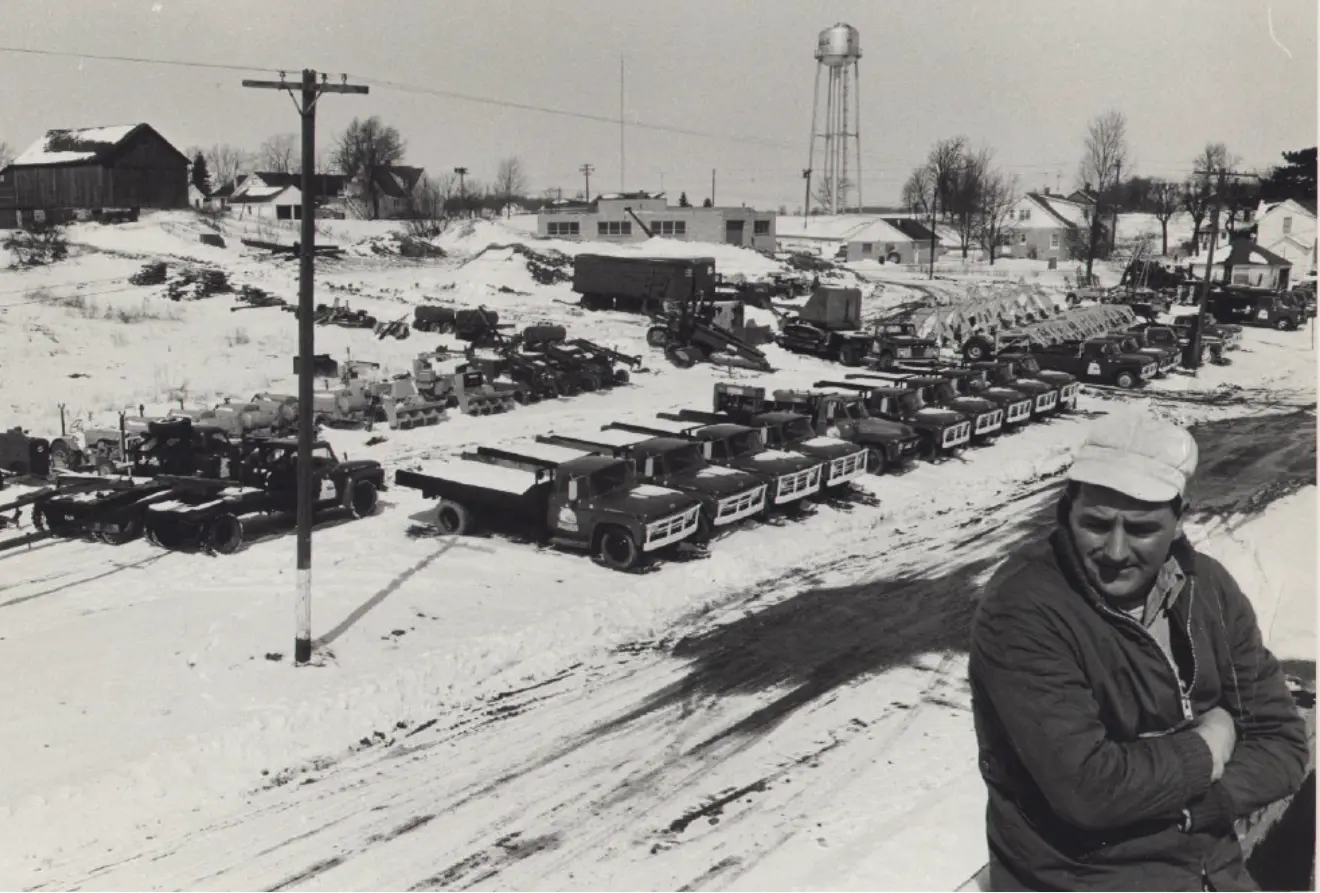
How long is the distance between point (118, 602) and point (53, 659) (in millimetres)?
1882

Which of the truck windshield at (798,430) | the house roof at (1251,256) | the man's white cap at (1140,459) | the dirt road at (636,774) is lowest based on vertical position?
the dirt road at (636,774)

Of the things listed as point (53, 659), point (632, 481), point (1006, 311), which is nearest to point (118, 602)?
point (53, 659)

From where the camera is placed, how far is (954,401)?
24.5 m

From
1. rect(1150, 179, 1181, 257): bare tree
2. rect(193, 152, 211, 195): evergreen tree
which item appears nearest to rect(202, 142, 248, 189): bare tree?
rect(193, 152, 211, 195): evergreen tree

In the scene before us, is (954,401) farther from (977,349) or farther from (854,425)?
(977,349)

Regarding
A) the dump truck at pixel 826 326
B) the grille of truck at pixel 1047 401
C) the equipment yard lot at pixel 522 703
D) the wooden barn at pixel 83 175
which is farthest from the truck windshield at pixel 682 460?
the wooden barn at pixel 83 175

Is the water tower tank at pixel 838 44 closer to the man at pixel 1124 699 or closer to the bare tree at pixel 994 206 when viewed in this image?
the bare tree at pixel 994 206

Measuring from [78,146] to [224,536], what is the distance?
170ft

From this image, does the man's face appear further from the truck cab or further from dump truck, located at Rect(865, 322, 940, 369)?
dump truck, located at Rect(865, 322, 940, 369)

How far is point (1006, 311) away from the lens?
4103 cm

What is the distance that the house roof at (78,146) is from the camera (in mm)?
56062

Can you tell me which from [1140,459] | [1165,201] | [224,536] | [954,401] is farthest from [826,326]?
[1165,201]

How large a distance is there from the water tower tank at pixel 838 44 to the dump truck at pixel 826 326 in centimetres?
3469

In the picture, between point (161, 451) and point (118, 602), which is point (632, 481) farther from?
point (161, 451)
